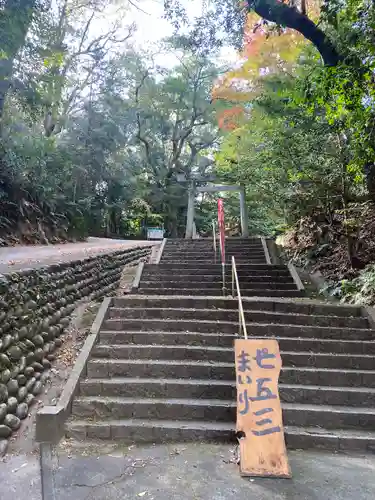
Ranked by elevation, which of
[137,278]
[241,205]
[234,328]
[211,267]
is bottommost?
[234,328]

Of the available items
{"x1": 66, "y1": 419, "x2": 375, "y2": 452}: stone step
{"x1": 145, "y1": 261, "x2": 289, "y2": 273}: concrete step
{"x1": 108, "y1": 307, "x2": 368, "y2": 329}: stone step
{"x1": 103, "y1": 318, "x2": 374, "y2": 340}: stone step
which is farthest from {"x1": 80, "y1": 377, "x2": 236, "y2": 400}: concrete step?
{"x1": 145, "y1": 261, "x2": 289, "y2": 273}: concrete step

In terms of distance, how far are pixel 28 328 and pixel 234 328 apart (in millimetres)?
2791

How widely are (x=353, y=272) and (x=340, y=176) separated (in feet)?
6.76

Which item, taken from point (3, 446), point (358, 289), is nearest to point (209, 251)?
point (358, 289)

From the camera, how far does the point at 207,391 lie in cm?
438

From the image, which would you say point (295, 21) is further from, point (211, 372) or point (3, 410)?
point (3, 410)

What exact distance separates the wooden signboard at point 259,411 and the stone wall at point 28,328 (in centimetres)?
227

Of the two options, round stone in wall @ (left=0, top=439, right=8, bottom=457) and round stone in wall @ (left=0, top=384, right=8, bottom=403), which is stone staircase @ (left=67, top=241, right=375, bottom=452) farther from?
round stone in wall @ (left=0, top=384, right=8, bottom=403)

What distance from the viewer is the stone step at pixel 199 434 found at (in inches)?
148

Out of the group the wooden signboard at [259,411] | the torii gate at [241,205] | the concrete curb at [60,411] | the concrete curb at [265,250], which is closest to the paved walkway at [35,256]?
the concrete curb at [60,411]

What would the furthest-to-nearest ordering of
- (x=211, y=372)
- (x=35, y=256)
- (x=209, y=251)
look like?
(x=209, y=251)
(x=35, y=256)
(x=211, y=372)

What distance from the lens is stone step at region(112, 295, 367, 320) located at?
5.84 m

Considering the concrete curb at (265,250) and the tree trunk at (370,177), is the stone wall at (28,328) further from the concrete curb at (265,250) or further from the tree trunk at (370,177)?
the tree trunk at (370,177)

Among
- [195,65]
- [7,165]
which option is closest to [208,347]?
[7,165]
